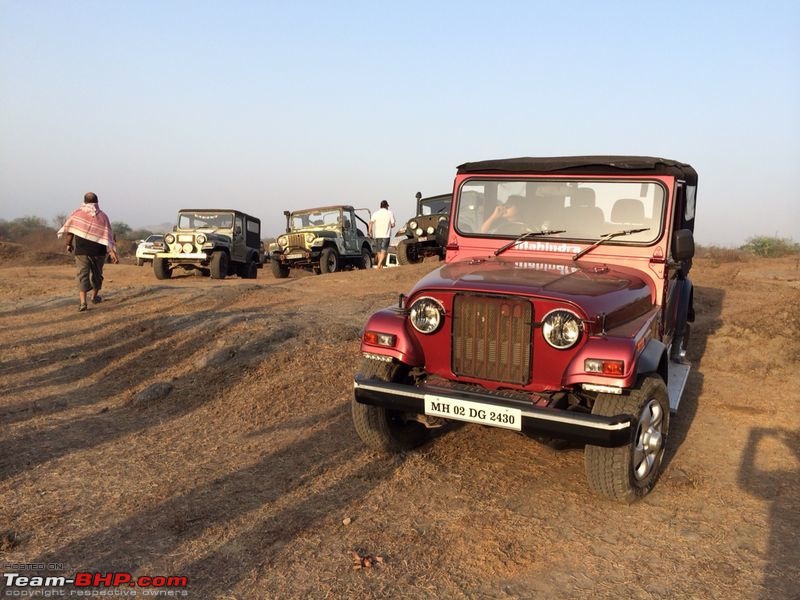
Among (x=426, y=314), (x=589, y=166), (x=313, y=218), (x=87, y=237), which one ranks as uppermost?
(x=589, y=166)

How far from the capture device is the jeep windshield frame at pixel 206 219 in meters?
16.5

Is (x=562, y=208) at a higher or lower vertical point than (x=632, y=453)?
higher

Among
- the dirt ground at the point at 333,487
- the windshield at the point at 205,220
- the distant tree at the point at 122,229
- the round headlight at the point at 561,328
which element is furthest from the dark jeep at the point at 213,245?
the distant tree at the point at 122,229

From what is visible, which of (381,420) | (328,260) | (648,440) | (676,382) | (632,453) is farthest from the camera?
(328,260)

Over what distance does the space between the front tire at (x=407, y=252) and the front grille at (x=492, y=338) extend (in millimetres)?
11674

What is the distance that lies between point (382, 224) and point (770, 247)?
1698cm

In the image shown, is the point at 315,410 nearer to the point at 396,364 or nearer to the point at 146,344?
the point at 396,364

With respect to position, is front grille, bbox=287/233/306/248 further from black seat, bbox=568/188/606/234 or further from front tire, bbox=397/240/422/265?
black seat, bbox=568/188/606/234

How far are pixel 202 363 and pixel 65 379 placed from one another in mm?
1420

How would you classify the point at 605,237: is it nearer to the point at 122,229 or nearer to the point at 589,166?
the point at 589,166

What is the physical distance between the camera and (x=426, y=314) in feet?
13.0

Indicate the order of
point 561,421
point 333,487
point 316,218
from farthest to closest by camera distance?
point 316,218 < point 333,487 < point 561,421

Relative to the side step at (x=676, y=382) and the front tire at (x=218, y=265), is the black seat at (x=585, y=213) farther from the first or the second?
the front tire at (x=218, y=265)

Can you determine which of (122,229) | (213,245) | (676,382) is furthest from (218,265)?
(122,229)
